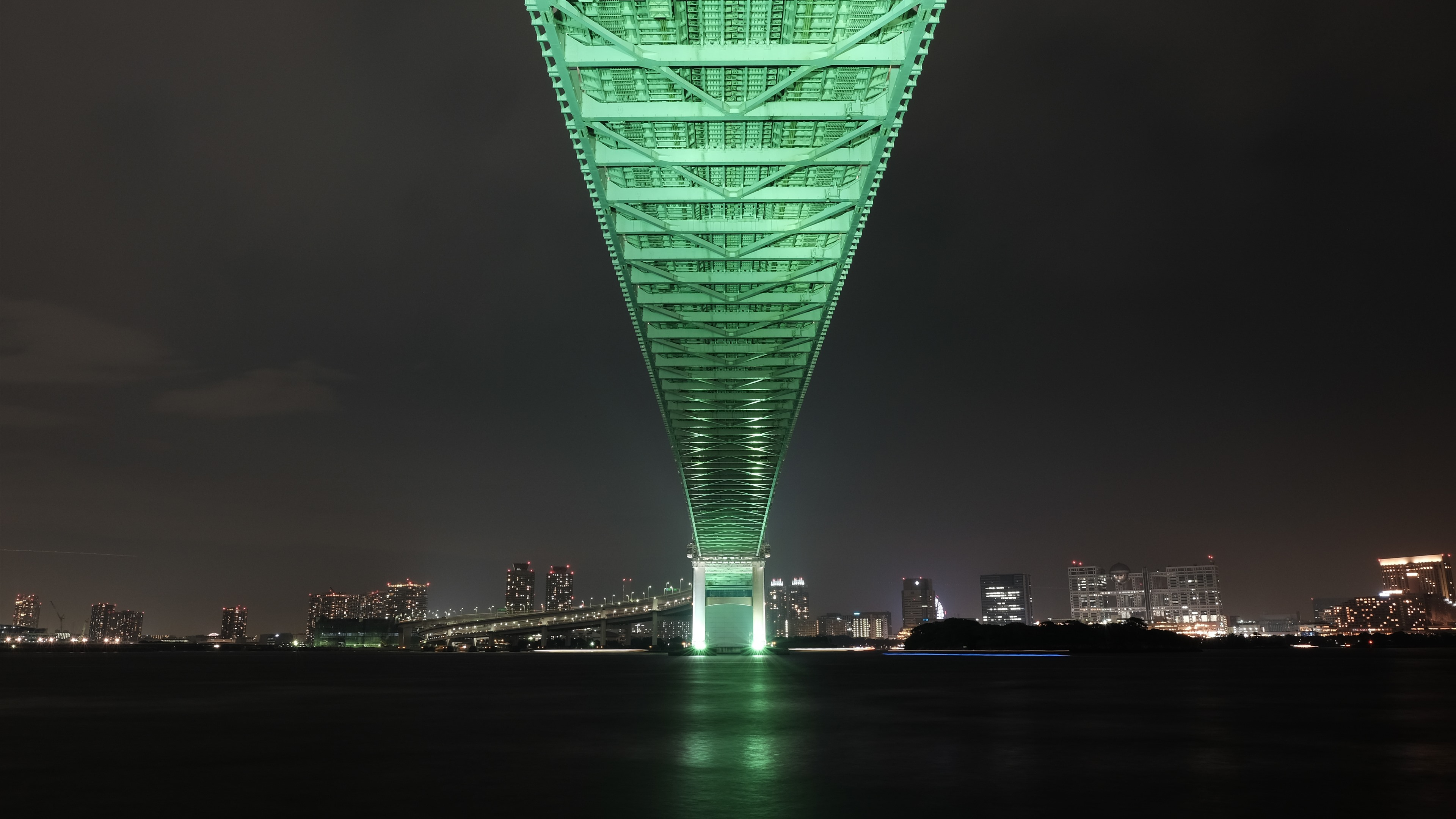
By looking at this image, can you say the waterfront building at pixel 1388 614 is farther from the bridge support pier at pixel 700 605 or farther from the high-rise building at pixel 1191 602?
the bridge support pier at pixel 700 605

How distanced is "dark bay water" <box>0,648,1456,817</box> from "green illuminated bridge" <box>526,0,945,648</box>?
12262 mm

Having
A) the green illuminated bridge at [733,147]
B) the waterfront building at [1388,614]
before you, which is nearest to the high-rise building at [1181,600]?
the waterfront building at [1388,614]

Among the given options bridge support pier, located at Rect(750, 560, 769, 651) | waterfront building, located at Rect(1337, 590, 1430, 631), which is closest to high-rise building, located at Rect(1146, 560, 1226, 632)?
waterfront building, located at Rect(1337, 590, 1430, 631)

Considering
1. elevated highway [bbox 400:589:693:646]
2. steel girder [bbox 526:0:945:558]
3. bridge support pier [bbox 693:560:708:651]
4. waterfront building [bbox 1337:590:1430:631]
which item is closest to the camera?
steel girder [bbox 526:0:945:558]

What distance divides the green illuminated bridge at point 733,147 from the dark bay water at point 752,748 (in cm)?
1226

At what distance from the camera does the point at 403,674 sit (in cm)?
4409

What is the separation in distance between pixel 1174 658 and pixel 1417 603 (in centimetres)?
14480

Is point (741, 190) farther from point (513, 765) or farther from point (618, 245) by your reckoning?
point (513, 765)

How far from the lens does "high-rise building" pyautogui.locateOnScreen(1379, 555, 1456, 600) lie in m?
178

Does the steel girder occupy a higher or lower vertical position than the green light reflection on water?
higher

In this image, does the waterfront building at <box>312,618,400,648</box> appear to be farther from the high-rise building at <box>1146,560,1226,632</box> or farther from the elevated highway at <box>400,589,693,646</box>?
the high-rise building at <box>1146,560,1226,632</box>

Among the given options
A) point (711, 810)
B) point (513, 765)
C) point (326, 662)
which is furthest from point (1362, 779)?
point (326, 662)

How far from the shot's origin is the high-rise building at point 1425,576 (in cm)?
17788

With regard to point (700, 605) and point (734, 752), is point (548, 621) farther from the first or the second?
point (734, 752)
